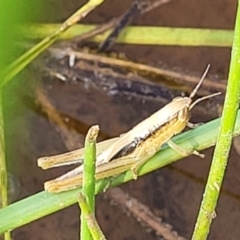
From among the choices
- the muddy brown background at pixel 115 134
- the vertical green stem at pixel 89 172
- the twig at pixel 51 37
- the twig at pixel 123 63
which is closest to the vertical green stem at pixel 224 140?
the vertical green stem at pixel 89 172

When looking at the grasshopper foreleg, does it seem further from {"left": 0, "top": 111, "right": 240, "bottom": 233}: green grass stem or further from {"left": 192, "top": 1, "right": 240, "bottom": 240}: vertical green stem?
{"left": 192, "top": 1, "right": 240, "bottom": 240}: vertical green stem

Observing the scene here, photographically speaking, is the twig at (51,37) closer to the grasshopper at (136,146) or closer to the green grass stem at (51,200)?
the grasshopper at (136,146)

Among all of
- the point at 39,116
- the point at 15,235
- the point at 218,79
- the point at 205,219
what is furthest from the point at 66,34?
the point at 205,219

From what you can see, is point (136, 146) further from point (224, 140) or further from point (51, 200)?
point (224, 140)

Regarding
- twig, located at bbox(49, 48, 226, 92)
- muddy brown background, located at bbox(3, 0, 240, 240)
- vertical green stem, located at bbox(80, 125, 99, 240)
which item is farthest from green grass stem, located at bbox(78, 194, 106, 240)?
twig, located at bbox(49, 48, 226, 92)

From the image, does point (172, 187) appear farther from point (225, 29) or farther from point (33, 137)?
point (225, 29)
